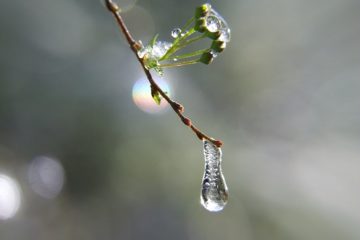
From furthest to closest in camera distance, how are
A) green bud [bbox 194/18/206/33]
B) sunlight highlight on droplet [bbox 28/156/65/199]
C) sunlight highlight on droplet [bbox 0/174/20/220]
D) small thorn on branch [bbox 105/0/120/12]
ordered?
1. sunlight highlight on droplet [bbox 28/156/65/199]
2. sunlight highlight on droplet [bbox 0/174/20/220]
3. green bud [bbox 194/18/206/33]
4. small thorn on branch [bbox 105/0/120/12]

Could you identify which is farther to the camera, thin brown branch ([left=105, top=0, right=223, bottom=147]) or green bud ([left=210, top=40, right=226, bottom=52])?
green bud ([left=210, top=40, right=226, bottom=52])

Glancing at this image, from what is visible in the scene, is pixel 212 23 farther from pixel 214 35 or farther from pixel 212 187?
pixel 212 187

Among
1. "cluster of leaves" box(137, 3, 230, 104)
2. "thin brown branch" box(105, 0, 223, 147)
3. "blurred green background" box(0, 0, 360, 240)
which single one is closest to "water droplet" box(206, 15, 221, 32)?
"cluster of leaves" box(137, 3, 230, 104)

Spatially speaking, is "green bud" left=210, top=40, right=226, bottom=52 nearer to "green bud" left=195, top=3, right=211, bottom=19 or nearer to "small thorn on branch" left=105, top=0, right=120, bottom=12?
"green bud" left=195, top=3, right=211, bottom=19

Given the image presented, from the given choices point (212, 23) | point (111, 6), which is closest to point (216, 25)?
point (212, 23)

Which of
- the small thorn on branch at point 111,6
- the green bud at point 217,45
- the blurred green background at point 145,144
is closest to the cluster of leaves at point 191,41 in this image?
the green bud at point 217,45

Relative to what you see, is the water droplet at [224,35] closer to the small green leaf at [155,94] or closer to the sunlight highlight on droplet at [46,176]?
the small green leaf at [155,94]

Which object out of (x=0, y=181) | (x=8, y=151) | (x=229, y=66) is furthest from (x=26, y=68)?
(x=229, y=66)
